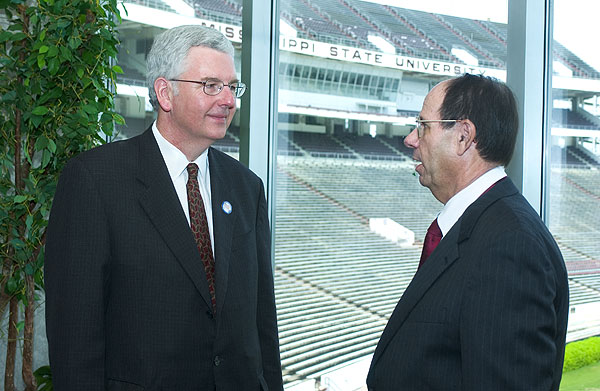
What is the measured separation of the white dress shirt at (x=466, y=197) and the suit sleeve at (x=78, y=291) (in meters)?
0.87

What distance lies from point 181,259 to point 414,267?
5.67 feet

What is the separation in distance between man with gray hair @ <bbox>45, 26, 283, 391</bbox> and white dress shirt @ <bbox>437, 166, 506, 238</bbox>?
2.07 ft

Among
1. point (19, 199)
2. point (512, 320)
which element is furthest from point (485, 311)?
point (19, 199)

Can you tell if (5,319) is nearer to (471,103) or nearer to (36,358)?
(36,358)

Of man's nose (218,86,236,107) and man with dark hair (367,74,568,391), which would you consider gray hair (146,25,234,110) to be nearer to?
man's nose (218,86,236,107)

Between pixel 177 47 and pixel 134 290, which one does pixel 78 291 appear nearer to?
pixel 134 290

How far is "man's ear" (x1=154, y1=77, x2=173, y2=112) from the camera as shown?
176 centimetres

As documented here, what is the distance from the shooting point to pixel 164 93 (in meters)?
1.78

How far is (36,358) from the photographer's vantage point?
2.95 metres

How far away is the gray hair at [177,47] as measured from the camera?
1.74 meters

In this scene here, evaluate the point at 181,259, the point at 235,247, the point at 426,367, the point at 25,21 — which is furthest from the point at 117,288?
the point at 25,21

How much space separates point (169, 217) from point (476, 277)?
84cm

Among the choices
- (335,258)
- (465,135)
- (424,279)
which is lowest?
(335,258)

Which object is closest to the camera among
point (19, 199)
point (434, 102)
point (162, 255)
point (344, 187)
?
point (434, 102)
